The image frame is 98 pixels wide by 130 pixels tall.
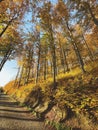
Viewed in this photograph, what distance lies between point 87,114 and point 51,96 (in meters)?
4.91

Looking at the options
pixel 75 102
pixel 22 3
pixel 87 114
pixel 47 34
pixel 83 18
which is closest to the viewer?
pixel 87 114

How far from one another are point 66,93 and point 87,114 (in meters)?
3.42

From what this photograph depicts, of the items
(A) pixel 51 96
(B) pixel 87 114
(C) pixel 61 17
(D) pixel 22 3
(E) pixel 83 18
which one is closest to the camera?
(B) pixel 87 114

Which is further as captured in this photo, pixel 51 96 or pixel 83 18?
pixel 83 18

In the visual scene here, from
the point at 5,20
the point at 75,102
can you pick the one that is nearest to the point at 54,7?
the point at 5,20

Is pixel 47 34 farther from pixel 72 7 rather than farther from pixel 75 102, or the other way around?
pixel 75 102

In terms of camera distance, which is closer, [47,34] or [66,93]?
[66,93]

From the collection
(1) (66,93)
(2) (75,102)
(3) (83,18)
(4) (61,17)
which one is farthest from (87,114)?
(4) (61,17)

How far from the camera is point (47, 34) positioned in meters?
19.6

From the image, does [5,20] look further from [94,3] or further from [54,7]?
[94,3]

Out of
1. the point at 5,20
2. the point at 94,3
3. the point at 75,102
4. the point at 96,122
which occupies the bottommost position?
the point at 96,122

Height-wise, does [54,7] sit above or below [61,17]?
above

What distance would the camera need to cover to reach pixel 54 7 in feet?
60.9

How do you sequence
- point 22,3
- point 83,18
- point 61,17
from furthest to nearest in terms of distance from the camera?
1. point 61,17
2. point 83,18
3. point 22,3
